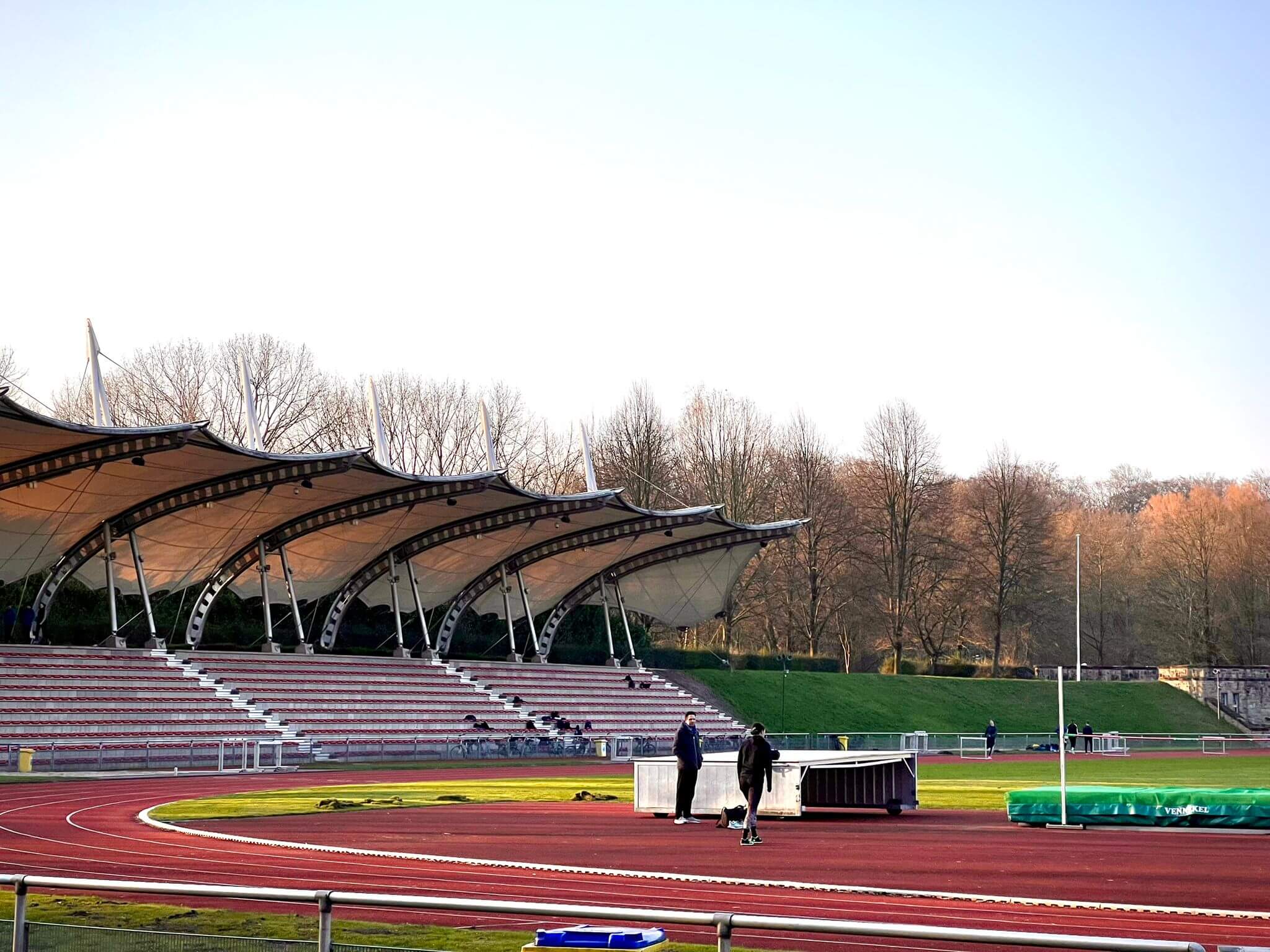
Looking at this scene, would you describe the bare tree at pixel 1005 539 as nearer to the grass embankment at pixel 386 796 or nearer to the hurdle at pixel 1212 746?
the hurdle at pixel 1212 746

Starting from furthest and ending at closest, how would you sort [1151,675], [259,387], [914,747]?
1. [1151,675]
2. [259,387]
3. [914,747]

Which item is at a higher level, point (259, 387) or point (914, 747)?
point (259, 387)

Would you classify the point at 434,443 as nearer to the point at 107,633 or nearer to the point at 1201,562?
the point at 107,633

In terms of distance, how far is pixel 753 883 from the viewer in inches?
543

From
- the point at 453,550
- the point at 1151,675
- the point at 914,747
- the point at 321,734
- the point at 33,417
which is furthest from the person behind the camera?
the point at 1151,675

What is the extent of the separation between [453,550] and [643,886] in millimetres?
45359

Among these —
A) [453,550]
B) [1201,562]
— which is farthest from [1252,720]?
[453,550]

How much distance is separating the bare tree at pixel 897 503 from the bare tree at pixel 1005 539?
4404 millimetres

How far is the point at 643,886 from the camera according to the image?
13445mm

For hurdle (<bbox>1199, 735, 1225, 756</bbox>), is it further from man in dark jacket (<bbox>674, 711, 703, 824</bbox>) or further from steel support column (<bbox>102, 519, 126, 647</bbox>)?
steel support column (<bbox>102, 519, 126, 647</bbox>)

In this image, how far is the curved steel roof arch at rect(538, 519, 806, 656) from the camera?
6075 centimetres

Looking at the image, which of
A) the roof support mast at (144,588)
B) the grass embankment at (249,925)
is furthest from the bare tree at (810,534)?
the grass embankment at (249,925)

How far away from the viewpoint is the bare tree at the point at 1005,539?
82500mm

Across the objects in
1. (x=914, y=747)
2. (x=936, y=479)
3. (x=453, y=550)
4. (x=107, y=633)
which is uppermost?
(x=936, y=479)
